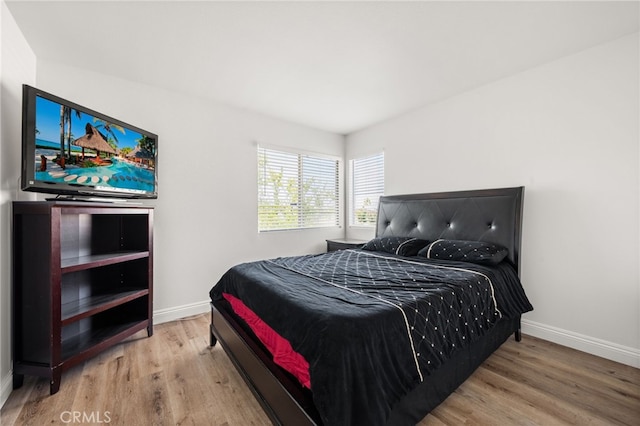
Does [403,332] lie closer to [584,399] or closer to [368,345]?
[368,345]

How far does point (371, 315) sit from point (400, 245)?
179cm

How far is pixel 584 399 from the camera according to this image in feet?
5.22

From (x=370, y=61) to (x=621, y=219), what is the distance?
2.32 meters

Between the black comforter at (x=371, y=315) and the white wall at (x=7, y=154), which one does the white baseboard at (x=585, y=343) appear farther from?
the white wall at (x=7, y=154)

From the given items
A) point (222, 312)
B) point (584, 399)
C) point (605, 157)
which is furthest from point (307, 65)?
point (584, 399)

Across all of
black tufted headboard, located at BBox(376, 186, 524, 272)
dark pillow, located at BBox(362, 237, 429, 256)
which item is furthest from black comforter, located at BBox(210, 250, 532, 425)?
dark pillow, located at BBox(362, 237, 429, 256)

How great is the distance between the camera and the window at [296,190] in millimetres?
3543

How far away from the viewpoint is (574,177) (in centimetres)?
221

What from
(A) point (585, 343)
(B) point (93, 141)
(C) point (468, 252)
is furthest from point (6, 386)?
(A) point (585, 343)

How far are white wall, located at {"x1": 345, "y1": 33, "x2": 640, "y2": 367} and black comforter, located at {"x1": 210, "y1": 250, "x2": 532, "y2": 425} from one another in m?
0.43

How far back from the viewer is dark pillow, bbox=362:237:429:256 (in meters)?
2.78

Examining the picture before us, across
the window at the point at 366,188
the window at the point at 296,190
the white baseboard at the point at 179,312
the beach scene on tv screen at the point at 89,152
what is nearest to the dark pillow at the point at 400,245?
the window at the point at 366,188

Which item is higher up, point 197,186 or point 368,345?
point 197,186

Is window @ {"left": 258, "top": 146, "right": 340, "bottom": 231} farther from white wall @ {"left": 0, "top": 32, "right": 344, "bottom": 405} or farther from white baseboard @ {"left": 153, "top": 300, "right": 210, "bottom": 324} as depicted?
white baseboard @ {"left": 153, "top": 300, "right": 210, "bottom": 324}
